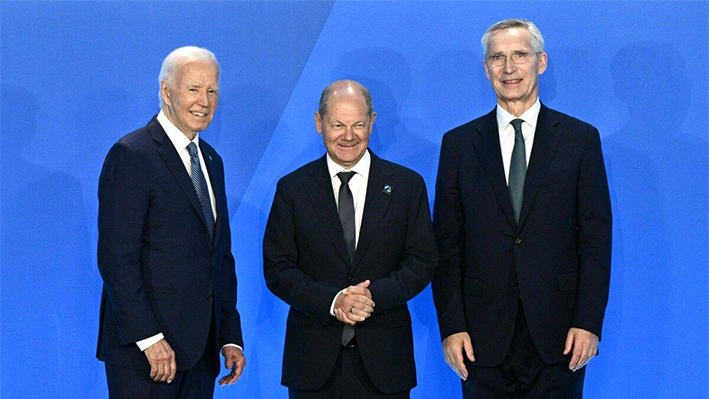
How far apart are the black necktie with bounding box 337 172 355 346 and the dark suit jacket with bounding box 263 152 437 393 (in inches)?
1.2

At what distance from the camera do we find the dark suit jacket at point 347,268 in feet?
10.5

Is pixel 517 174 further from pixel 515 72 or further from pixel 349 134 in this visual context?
pixel 349 134

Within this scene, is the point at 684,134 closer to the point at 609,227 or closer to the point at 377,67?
the point at 609,227

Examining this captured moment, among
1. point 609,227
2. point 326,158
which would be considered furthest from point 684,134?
point 326,158

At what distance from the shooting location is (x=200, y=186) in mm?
3236

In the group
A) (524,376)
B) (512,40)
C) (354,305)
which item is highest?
(512,40)

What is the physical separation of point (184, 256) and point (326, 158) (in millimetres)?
696

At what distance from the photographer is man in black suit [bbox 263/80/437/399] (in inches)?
126

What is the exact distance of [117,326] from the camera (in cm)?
302

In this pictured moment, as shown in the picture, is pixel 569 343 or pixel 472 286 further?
pixel 472 286

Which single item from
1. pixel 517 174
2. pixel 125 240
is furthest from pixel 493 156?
pixel 125 240

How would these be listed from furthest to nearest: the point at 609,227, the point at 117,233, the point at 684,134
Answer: the point at 684,134 → the point at 609,227 → the point at 117,233

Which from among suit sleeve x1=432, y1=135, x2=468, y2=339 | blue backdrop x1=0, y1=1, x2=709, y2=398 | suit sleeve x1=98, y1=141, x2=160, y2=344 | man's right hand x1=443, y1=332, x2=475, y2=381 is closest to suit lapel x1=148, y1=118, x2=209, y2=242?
suit sleeve x1=98, y1=141, x2=160, y2=344

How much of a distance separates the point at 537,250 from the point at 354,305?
711mm
